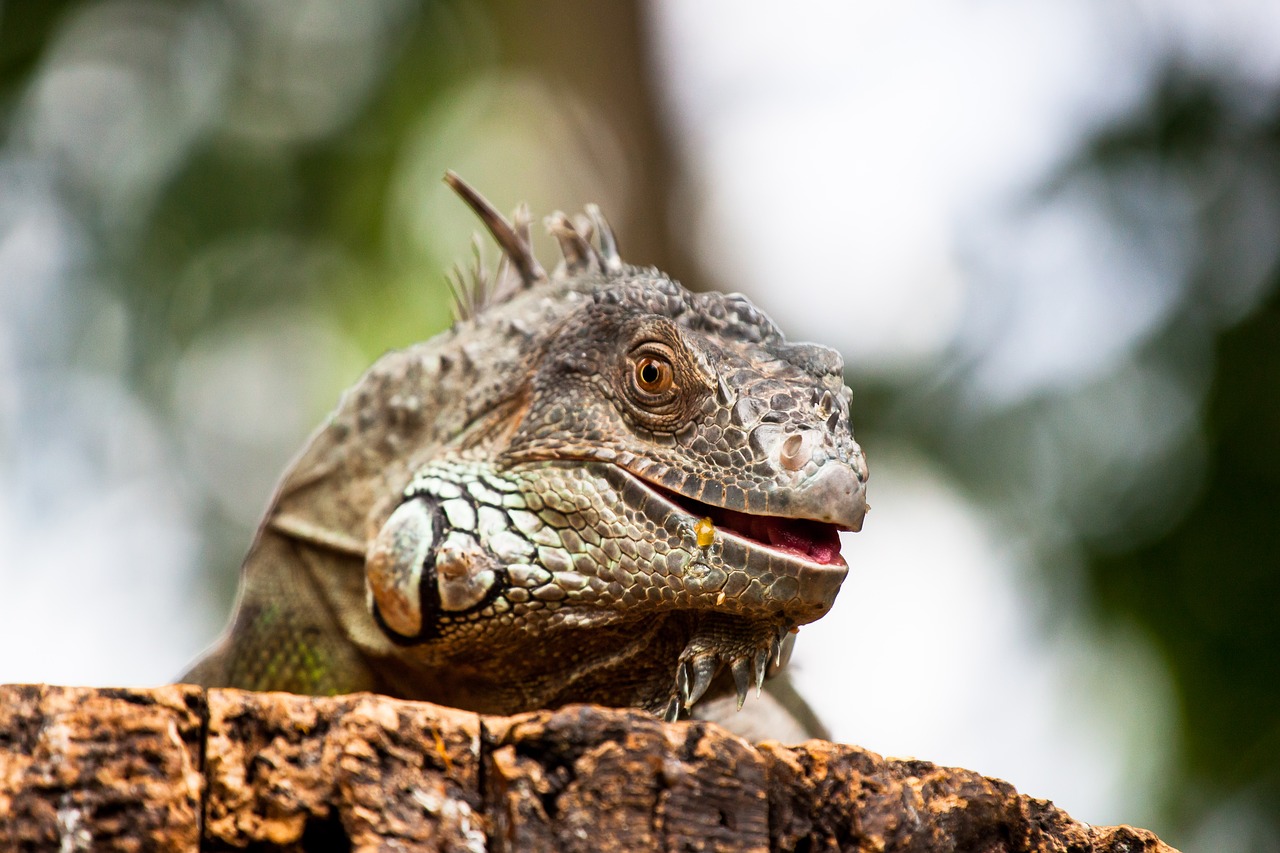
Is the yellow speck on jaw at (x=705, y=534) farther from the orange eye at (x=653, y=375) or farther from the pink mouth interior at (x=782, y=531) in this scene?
the orange eye at (x=653, y=375)

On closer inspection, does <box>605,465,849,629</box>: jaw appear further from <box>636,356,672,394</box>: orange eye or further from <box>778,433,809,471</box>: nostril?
<box>636,356,672,394</box>: orange eye

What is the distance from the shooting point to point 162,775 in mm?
3217

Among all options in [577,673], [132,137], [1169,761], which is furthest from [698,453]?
[132,137]

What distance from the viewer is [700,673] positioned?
4.53 meters

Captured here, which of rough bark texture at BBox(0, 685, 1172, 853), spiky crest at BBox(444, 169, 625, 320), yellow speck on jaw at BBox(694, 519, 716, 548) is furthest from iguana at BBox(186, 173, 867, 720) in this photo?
rough bark texture at BBox(0, 685, 1172, 853)

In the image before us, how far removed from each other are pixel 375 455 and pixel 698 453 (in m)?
1.81

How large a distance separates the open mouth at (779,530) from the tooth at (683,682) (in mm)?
527

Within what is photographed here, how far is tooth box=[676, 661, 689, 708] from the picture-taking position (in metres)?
4.48

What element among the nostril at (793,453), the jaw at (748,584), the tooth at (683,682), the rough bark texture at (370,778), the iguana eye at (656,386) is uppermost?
the iguana eye at (656,386)

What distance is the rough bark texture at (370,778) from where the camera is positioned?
124 inches

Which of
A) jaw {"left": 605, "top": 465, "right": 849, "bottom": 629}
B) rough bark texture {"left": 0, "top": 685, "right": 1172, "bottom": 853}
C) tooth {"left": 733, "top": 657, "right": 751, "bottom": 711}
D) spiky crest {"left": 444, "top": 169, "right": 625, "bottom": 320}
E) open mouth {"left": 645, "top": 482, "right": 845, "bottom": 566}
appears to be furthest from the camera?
spiky crest {"left": 444, "top": 169, "right": 625, "bottom": 320}

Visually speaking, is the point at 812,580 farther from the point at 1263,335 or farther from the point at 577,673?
the point at 1263,335

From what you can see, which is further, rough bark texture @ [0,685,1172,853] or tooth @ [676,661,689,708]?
tooth @ [676,661,689,708]

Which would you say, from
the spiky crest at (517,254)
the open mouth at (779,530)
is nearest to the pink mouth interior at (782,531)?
the open mouth at (779,530)
